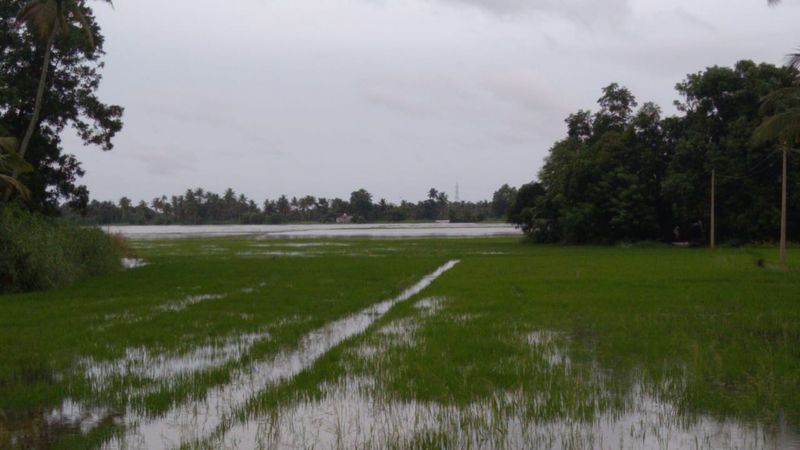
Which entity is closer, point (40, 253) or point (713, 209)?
point (40, 253)

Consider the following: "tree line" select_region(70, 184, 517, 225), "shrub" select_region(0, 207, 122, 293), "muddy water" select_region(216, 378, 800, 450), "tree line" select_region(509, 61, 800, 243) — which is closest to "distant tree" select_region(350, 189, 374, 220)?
"tree line" select_region(70, 184, 517, 225)

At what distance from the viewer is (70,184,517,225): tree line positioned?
144 m

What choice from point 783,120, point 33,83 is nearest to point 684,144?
point 783,120

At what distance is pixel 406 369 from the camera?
30.6 feet

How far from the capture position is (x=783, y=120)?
1530 centimetres

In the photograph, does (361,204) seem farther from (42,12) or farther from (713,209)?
(42,12)

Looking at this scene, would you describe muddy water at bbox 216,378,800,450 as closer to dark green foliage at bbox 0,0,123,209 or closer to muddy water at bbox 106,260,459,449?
muddy water at bbox 106,260,459,449

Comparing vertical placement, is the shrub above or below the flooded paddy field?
above

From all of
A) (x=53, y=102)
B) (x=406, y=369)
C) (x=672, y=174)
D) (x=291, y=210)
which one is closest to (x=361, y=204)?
(x=291, y=210)

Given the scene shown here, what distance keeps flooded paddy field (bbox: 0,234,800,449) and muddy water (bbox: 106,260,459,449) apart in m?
0.03

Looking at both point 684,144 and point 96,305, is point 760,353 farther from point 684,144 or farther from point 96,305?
point 684,144

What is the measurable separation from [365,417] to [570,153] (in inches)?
1998

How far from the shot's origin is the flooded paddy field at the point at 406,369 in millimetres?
6633

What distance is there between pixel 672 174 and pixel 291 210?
386 ft
